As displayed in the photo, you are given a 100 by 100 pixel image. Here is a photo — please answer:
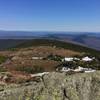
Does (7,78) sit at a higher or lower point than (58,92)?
lower

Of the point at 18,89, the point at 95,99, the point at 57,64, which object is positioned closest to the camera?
the point at 95,99

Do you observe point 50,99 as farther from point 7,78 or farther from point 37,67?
point 37,67

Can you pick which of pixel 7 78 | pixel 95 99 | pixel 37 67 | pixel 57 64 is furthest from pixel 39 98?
pixel 57 64

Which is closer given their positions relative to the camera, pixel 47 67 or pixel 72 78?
pixel 72 78

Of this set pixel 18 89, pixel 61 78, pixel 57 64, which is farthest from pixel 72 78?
pixel 57 64

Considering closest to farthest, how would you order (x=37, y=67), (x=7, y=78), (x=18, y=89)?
(x=18, y=89), (x=7, y=78), (x=37, y=67)

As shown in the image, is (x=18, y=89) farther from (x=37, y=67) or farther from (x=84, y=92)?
(x=37, y=67)
